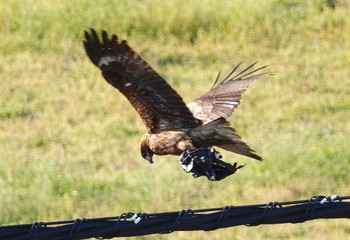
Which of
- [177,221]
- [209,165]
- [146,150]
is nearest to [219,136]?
[146,150]

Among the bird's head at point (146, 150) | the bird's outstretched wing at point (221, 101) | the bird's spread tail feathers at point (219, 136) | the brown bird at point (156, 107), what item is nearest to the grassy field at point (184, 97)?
the bird's outstretched wing at point (221, 101)

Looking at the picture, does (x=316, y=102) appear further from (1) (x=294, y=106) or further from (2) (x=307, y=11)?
(2) (x=307, y=11)

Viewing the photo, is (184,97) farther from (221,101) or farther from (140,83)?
(140,83)

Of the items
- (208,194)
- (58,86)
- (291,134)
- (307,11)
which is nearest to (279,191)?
(208,194)

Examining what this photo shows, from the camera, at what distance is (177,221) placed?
12.9 ft

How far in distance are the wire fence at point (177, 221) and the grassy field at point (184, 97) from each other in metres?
5.26

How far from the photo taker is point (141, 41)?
570 inches

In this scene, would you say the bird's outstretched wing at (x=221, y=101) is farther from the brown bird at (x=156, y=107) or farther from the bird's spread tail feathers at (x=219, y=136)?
the bird's spread tail feathers at (x=219, y=136)

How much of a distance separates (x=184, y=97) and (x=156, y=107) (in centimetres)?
599

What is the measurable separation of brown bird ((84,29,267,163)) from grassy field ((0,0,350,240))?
2.22 metres

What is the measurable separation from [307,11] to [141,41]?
7.44 ft

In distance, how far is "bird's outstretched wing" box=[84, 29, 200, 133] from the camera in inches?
257

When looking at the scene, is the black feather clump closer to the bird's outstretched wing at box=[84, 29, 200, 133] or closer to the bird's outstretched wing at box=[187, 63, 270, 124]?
the bird's outstretched wing at box=[84, 29, 200, 133]

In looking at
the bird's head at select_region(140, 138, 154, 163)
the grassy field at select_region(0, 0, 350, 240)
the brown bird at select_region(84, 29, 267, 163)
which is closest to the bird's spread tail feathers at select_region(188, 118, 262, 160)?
the brown bird at select_region(84, 29, 267, 163)
